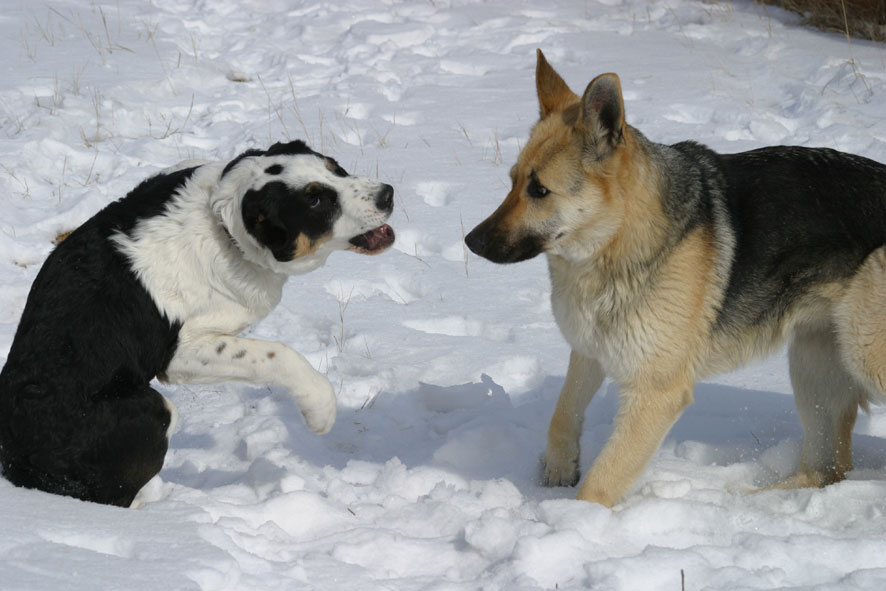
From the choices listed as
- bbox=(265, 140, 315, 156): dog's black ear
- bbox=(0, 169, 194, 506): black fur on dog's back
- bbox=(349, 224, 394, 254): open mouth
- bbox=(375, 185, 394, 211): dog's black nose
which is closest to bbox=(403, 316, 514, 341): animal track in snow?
bbox=(349, 224, 394, 254): open mouth

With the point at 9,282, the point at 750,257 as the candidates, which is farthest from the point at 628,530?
the point at 9,282

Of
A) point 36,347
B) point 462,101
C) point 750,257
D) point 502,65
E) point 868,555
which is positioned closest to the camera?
point 868,555

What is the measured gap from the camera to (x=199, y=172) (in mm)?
3807

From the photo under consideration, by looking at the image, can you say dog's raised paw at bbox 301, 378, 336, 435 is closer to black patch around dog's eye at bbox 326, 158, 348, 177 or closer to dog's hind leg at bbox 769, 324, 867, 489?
black patch around dog's eye at bbox 326, 158, 348, 177

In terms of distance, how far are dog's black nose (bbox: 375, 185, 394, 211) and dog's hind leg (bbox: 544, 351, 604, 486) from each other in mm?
1014

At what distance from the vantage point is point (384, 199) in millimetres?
3783

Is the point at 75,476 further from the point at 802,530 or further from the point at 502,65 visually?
the point at 502,65

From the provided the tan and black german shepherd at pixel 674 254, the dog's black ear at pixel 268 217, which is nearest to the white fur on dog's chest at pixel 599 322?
the tan and black german shepherd at pixel 674 254

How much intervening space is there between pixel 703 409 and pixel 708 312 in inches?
46.1

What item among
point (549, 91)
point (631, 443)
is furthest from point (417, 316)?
point (631, 443)

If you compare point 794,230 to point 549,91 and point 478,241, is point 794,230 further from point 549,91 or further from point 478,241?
point 478,241

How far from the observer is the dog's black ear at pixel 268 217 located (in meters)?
3.54

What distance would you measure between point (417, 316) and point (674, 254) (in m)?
2.14

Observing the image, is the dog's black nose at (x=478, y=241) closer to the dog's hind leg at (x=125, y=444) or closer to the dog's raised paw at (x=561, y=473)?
the dog's raised paw at (x=561, y=473)
